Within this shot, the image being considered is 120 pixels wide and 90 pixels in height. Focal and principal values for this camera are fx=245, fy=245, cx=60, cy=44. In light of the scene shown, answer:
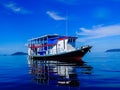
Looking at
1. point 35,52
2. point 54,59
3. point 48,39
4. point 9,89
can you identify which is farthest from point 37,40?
point 9,89

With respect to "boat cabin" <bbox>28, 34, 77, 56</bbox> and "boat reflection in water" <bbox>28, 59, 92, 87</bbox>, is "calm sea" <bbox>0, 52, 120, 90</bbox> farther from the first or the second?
"boat cabin" <bbox>28, 34, 77, 56</bbox>

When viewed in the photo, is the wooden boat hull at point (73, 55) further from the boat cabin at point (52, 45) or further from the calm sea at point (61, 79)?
the calm sea at point (61, 79)

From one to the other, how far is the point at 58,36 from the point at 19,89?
5613 cm

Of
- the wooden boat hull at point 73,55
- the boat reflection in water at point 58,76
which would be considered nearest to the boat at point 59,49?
the wooden boat hull at point 73,55

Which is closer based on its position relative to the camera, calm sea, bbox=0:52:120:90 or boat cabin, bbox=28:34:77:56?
calm sea, bbox=0:52:120:90

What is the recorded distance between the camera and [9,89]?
19.4 metres

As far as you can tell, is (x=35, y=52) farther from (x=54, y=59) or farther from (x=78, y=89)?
(x=78, y=89)

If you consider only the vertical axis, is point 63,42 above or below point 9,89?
above

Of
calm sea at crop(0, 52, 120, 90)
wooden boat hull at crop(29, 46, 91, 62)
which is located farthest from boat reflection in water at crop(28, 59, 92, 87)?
wooden boat hull at crop(29, 46, 91, 62)

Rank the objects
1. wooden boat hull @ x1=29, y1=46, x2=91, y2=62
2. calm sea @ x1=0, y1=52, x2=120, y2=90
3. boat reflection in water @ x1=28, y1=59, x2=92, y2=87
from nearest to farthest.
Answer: calm sea @ x1=0, y1=52, x2=120, y2=90, boat reflection in water @ x1=28, y1=59, x2=92, y2=87, wooden boat hull @ x1=29, y1=46, x2=91, y2=62

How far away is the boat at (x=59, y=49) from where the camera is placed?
6650cm

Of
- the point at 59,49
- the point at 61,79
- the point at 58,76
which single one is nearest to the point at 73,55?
the point at 59,49

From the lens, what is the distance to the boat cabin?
69438 millimetres

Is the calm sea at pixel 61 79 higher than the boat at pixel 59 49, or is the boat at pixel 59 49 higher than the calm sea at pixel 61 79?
the boat at pixel 59 49
